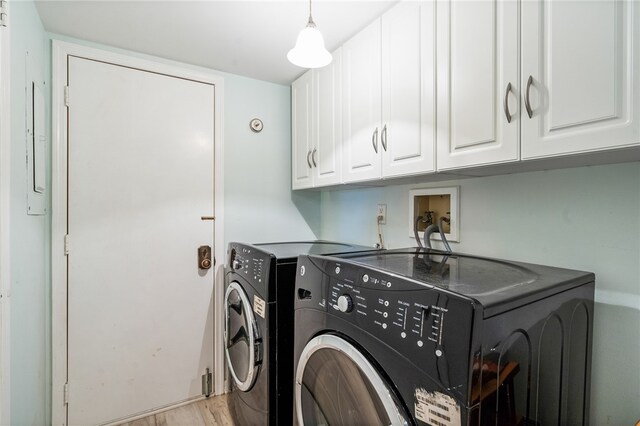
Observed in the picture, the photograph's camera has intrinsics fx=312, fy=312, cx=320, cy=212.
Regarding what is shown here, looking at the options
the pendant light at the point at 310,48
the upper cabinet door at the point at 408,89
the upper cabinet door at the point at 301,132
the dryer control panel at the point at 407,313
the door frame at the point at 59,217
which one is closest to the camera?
the dryer control panel at the point at 407,313

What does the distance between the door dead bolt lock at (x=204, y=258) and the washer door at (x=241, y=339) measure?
305mm

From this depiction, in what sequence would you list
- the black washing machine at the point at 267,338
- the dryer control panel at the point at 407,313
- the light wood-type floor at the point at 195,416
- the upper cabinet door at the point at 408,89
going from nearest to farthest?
the dryer control panel at the point at 407,313, the upper cabinet door at the point at 408,89, the black washing machine at the point at 267,338, the light wood-type floor at the point at 195,416

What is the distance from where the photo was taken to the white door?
5.69 feet

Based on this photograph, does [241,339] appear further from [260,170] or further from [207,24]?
[207,24]

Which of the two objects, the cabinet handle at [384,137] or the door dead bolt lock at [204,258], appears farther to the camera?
the door dead bolt lock at [204,258]

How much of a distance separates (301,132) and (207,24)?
31.3 inches

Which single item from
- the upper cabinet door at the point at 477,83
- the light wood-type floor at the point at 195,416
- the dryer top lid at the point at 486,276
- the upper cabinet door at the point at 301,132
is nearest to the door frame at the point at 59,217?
the light wood-type floor at the point at 195,416

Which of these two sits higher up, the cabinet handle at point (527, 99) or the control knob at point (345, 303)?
the cabinet handle at point (527, 99)

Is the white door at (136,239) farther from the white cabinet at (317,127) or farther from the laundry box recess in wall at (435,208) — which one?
the laundry box recess in wall at (435,208)

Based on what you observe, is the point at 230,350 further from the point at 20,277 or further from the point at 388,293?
the point at 388,293

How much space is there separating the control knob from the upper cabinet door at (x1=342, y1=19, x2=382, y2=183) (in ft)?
2.33

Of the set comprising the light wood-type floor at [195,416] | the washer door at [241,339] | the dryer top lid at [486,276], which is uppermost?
the dryer top lid at [486,276]

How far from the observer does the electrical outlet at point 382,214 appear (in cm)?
186

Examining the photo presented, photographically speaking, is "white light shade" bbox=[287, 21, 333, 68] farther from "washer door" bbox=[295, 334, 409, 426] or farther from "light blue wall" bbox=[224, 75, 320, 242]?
"light blue wall" bbox=[224, 75, 320, 242]
